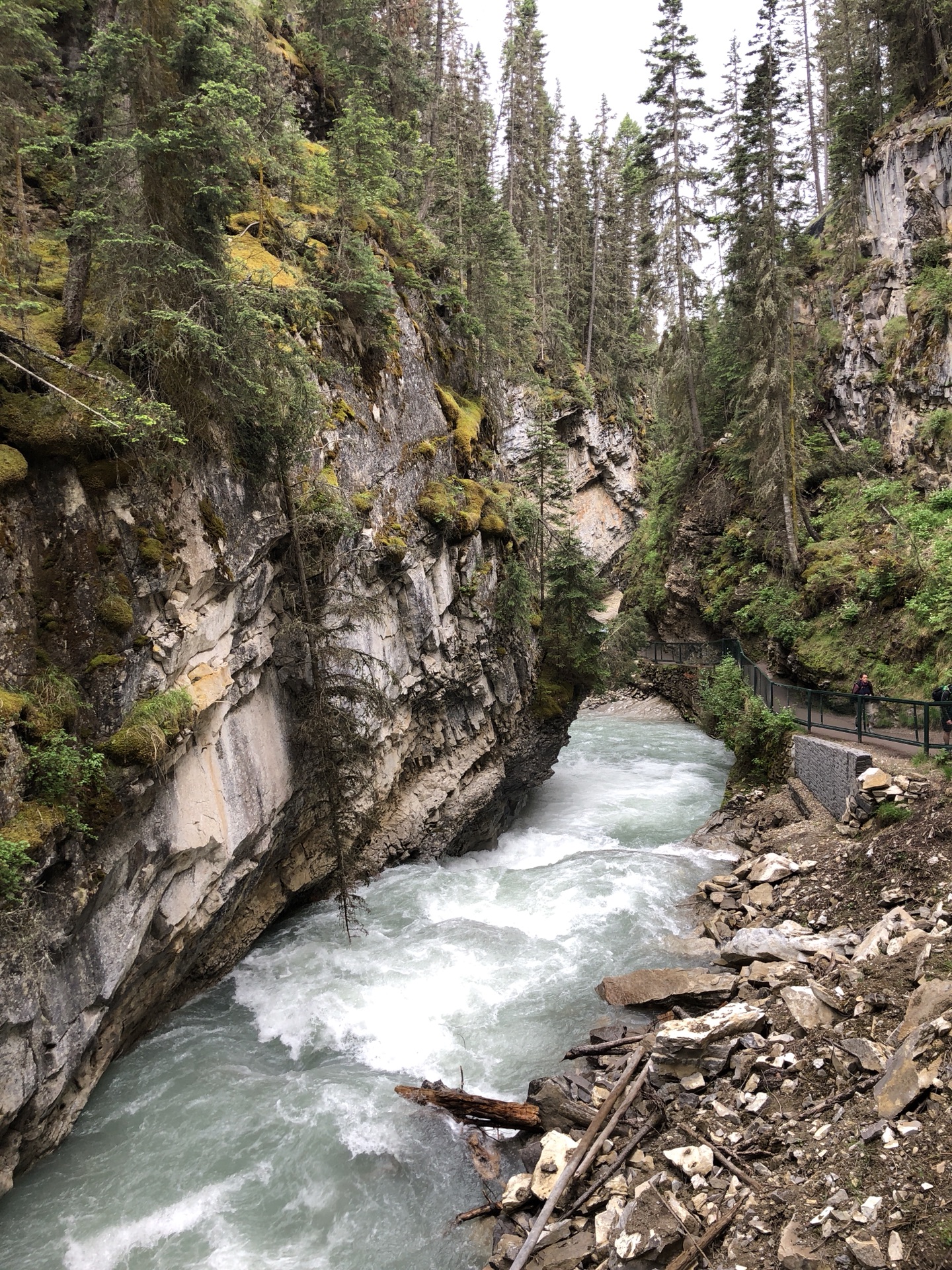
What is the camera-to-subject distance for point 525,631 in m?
19.0

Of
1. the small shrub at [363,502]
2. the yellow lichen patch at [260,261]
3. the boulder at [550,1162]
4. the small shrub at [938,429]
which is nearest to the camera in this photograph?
the boulder at [550,1162]

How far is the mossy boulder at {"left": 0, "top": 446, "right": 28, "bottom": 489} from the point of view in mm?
6730

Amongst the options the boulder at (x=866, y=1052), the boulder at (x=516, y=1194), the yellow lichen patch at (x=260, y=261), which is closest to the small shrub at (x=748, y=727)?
the boulder at (x=866, y=1052)

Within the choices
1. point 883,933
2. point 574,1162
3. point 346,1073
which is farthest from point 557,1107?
point 883,933

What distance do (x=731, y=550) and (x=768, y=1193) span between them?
77.2 ft

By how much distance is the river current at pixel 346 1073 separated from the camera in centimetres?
675

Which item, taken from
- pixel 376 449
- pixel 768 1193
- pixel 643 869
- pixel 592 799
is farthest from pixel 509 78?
pixel 768 1193

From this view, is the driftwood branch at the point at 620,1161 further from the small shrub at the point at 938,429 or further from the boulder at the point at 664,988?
the small shrub at the point at 938,429

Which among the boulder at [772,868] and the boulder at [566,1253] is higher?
the boulder at [772,868]

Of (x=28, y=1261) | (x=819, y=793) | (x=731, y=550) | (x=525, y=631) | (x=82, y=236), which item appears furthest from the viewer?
(x=731, y=550)

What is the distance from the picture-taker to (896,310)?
2334cm

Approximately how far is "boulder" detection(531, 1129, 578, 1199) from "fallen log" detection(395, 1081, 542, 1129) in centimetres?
62

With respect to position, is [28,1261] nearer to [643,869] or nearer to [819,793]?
[643,869]

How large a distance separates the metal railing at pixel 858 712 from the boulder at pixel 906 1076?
6.81 metres
